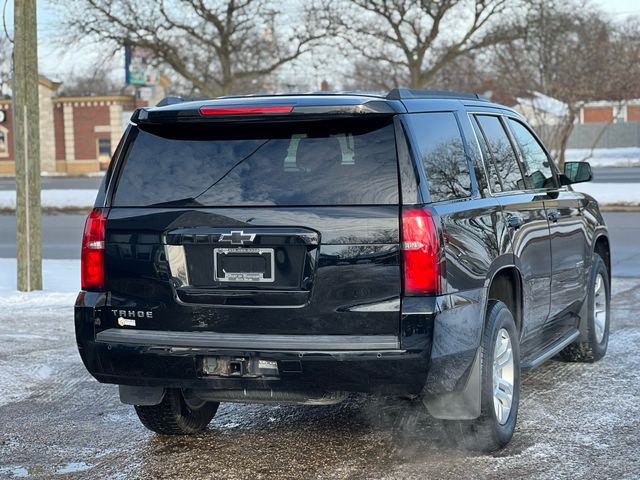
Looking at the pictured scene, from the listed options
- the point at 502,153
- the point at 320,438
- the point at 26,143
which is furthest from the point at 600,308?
the point at 26,143

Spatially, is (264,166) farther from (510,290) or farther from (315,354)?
(510,290)

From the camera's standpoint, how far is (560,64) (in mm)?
28984

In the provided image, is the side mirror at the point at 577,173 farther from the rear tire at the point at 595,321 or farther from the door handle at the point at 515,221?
the door handle at the point at 515,221

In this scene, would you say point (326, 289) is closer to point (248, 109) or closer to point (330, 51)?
point (248, 109)

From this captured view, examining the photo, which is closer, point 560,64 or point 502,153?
point 502,153

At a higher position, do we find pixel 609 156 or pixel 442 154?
pixel 442 154

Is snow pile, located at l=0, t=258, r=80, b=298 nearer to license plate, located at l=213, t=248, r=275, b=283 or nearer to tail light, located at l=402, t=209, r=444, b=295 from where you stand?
license plate, located at l=213, t=248, r=275, b=283

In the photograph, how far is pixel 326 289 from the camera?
4598mm

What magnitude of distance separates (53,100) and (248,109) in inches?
2403

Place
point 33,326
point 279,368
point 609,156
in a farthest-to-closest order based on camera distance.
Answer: point 609,156 < point 33,326 < point 279,368

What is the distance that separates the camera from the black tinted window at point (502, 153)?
5859mm

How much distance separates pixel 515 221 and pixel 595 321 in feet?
7.04

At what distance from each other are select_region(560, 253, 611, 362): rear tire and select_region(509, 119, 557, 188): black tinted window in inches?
37.2

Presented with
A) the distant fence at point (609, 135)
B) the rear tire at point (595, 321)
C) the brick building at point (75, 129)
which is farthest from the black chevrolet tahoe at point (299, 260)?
the distant fence at point (609, 135)
